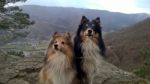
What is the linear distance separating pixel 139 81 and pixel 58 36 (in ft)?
16.1

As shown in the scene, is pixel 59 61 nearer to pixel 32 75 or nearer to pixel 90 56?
pixel 90 56

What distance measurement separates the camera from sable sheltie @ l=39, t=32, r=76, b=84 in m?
9.07

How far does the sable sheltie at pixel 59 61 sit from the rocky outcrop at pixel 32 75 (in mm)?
3275

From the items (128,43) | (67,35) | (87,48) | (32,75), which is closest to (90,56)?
(87,48)

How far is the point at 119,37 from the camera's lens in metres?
70.0

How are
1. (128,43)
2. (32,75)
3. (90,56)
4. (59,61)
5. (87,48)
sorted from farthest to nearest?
(128,43) < (32,75) < (90,56) < (87,48) < (59,61)

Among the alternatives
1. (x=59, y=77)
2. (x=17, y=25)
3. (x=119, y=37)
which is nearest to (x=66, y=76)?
(x=59, y=77)

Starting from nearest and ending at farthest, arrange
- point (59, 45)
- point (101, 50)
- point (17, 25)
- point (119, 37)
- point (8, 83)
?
1. point (59, 45)
2. point (101, 50)
3. point (8, 83)
4. point (17, 25)
5. point (119, 37)

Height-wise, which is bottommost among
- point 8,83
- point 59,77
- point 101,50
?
point 8,83

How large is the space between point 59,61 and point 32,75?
4149 mm

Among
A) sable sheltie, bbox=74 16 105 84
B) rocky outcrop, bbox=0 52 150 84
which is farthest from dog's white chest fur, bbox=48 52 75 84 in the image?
rocky outcrop, bbox=0 52 150 84

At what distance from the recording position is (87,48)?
31.3ft

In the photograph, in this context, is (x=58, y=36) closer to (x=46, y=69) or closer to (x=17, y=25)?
(x=46, y=69)

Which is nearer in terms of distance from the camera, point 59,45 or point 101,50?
point 59,45
